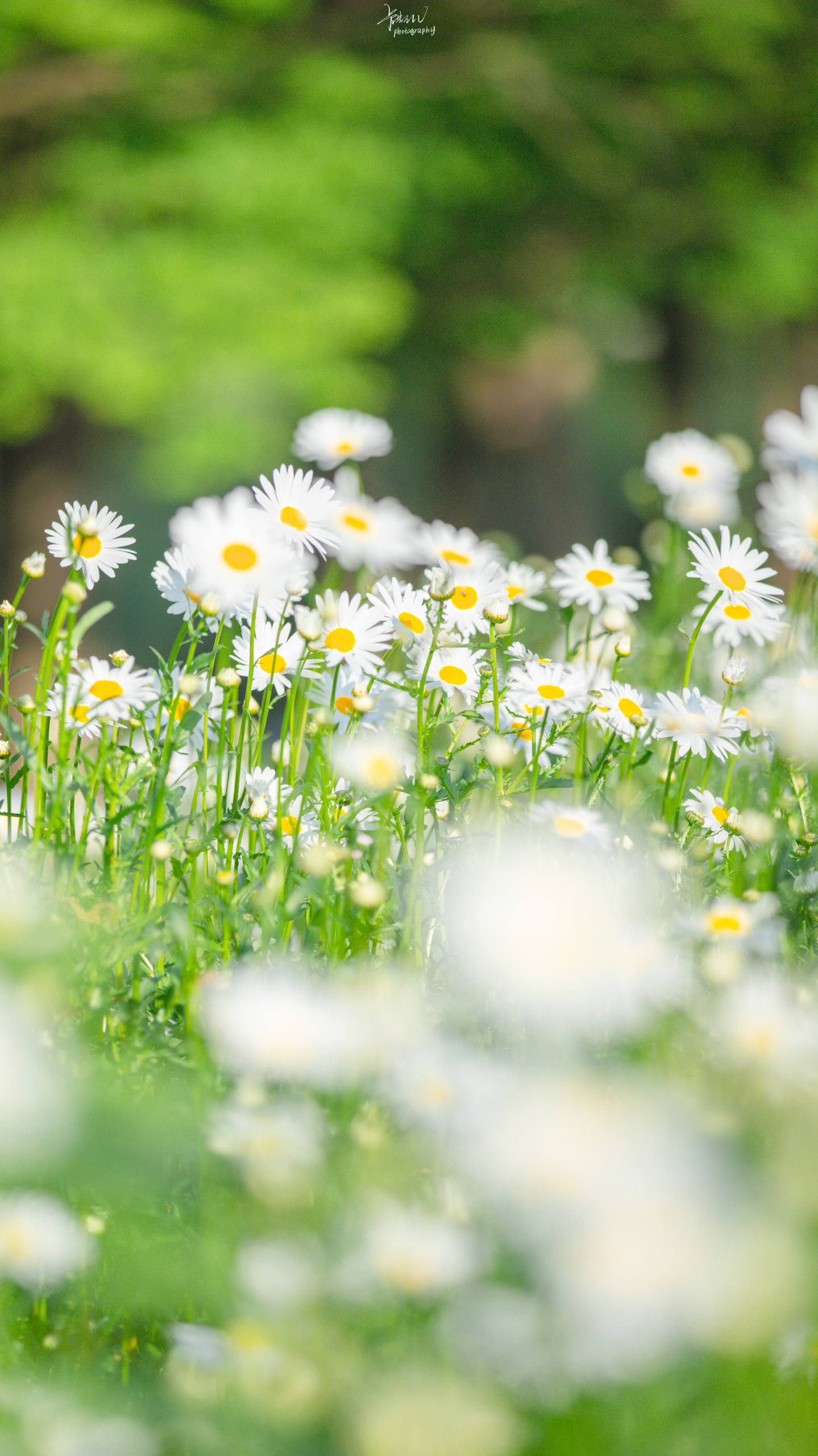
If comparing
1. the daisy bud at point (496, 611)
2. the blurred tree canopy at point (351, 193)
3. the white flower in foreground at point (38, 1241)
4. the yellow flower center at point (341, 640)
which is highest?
the blurred tree canopy at point (351, 193)

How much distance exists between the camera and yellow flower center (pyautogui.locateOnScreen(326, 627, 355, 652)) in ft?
4.74

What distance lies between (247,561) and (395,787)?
30 cm

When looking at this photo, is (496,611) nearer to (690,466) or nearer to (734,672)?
(734,672)

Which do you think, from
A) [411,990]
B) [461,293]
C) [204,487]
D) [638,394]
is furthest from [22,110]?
[638,394]

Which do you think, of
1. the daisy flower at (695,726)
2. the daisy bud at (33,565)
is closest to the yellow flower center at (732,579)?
the daisy flower at (695,726)

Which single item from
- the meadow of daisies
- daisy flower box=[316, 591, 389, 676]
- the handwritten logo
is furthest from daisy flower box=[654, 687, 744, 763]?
the handwritten logo

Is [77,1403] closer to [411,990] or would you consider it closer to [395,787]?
[411,990]

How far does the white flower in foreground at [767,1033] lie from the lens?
0.87 m

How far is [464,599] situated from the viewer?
5.12 feet

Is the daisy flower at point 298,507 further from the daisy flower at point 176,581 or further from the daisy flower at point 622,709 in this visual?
the daisy flower at point 622,709

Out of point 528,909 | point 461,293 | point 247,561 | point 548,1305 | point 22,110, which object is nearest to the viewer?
point 548,1305

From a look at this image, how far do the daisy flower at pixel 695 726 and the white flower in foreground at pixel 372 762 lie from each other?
32 centimetres

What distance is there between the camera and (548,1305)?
71 cm

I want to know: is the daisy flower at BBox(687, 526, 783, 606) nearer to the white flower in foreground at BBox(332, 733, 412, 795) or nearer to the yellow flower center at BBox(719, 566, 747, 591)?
the yellow flower center at BBox(719, 566, 747, 591)
